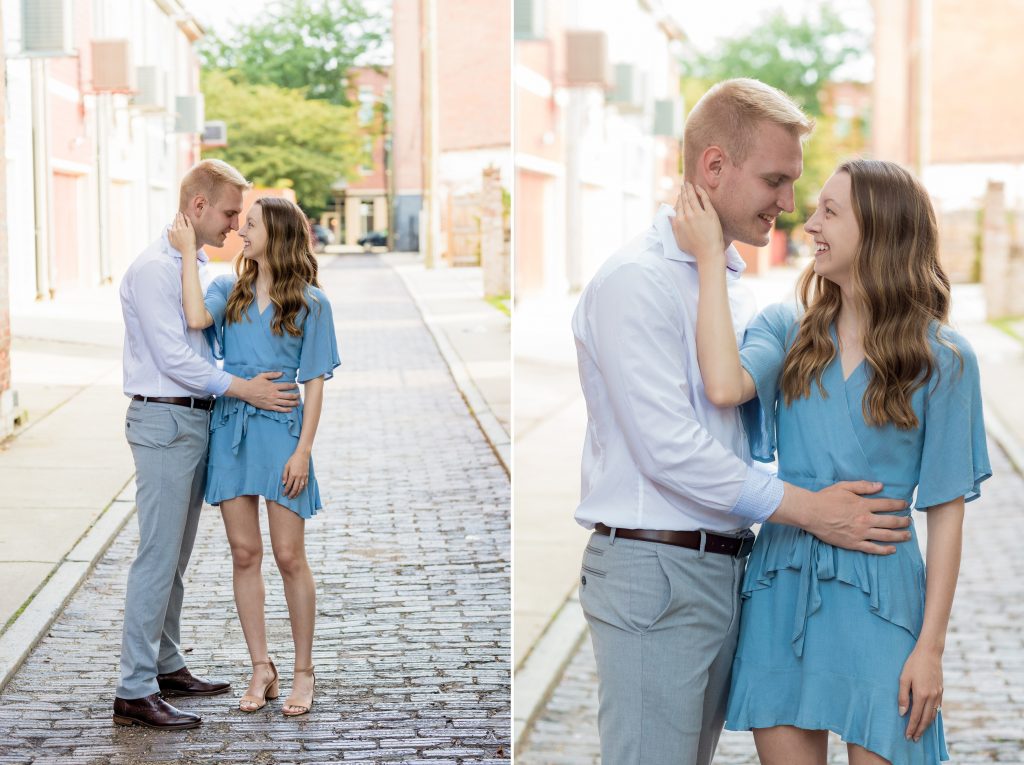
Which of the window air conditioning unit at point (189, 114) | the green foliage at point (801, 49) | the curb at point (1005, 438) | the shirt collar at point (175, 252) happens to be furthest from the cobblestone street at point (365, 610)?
the green foliage at point (801, 49)

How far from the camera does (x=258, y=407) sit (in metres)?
3.23

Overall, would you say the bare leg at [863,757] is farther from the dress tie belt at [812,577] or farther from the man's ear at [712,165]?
the man's ear at [712,165]

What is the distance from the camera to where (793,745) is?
222 centimetres

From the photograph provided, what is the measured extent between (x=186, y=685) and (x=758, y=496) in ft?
6.09

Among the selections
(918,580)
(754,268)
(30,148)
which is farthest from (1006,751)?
(754,268)

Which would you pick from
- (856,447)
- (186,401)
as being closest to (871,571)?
(856,447)

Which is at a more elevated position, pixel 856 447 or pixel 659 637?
pixel 856 447

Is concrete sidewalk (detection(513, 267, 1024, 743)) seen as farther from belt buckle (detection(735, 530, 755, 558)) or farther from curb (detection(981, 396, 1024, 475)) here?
belt buckle (detection(735, 530, 755, 558))

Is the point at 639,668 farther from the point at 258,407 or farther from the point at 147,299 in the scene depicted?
the point at 147,299

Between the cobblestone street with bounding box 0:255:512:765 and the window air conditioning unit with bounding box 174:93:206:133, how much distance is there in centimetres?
53

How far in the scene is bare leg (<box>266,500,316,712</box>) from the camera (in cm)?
341

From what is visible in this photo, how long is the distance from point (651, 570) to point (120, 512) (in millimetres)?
1690

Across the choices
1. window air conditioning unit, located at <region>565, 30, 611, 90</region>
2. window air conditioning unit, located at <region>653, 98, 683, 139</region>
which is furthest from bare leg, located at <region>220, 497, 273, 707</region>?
window air conditioning unit, located at <region>653, 98, 683, 139</region>

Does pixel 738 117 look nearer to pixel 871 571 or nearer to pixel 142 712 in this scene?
pixel 871 571
